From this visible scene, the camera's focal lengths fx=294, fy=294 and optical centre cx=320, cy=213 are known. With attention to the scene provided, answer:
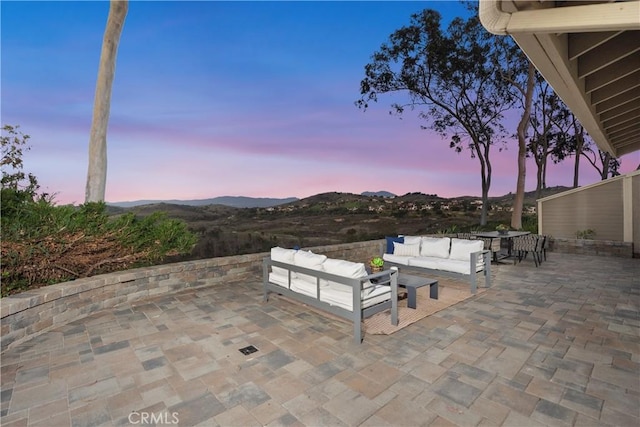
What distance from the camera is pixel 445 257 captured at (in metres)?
6.01

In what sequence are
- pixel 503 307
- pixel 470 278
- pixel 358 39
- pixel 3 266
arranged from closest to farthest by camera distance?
pixel 3 266, pixel 503 307, pixel 470 278, pixel 358 39

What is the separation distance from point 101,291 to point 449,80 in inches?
635

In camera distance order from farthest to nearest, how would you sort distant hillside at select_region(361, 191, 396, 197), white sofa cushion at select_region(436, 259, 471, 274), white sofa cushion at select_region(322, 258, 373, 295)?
1. distant hillside at select_region(361, 191, 396, 197)
2. white sofa cushion at select_region(436, 259, 471, 274)
3. white sofa cushion at select_region(322, 258, 373, 295)

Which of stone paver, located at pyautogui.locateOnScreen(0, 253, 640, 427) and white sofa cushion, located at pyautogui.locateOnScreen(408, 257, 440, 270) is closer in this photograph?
stone paver, located at pyautogui.locateOnScreen(0, 253, 640, 427)

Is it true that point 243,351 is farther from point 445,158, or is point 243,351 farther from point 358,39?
point 445,158

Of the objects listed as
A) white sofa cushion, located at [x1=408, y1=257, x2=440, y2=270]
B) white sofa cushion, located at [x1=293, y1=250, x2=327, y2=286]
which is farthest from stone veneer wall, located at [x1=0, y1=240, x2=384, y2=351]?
white sofa cushion, located at [x1=408, y1=257, x2=440, y2=270]

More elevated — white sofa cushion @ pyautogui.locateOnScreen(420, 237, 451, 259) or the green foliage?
the green foliage

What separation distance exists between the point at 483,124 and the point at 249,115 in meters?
11.9

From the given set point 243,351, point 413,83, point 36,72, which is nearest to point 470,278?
point 243,351

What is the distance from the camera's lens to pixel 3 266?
380 cm

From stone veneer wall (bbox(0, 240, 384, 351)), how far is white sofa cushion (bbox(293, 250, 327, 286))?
223 cm

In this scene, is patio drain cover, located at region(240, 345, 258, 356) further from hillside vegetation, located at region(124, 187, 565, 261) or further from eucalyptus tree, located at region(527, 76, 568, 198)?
eucalyptus tree, located at region(527, 76, 568, 198)

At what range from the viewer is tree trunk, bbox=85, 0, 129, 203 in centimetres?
666

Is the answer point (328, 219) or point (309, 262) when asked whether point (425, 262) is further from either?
point (328, 219)
